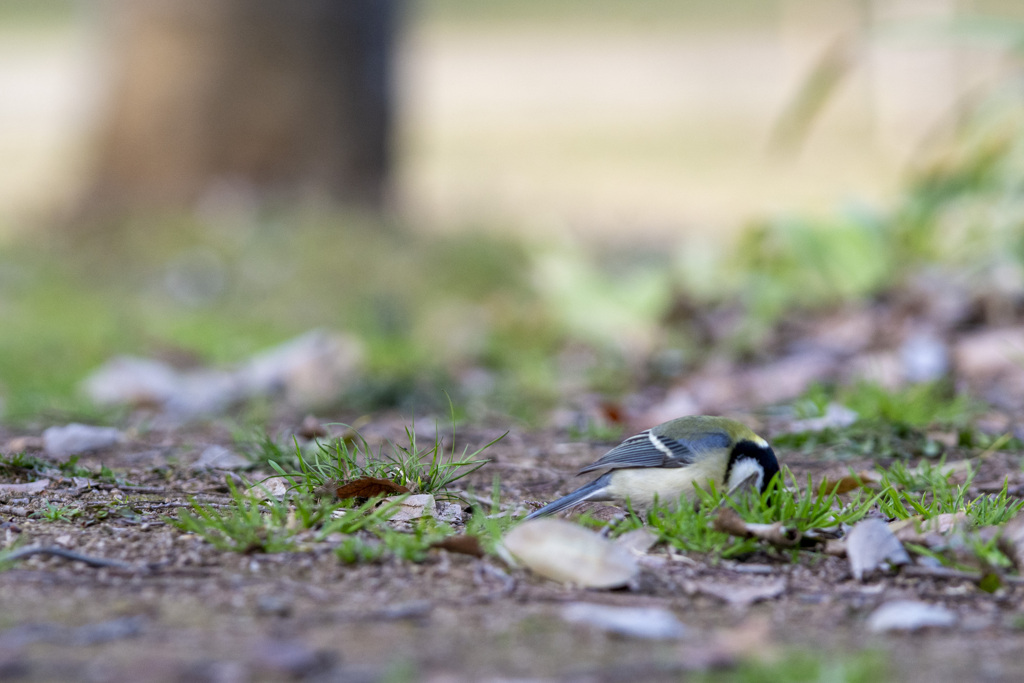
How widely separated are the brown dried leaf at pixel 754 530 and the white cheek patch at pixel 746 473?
19cm

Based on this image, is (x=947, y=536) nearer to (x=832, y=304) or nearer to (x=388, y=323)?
(x=832, y=304)

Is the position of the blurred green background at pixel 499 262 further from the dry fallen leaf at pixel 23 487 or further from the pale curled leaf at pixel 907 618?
the pale curled leaf at pixel 907 618

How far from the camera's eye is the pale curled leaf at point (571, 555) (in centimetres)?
211

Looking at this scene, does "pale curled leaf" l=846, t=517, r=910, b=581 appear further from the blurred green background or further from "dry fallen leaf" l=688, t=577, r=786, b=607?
the blurred green background

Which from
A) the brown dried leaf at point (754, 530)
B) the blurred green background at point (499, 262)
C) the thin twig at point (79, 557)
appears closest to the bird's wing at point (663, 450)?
the brown dried leaf at point (754, 530)

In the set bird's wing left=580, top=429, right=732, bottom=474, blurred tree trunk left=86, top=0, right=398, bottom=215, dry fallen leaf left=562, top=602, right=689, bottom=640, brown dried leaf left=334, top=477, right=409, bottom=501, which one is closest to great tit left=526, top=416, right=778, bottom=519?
bird's wing left=580, top=429, right=732, bottom=474

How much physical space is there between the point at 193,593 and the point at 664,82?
84.1 feet

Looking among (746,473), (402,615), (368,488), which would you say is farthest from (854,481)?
(402,615)

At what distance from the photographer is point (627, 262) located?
342 inches

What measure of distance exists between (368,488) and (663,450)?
0.62 meters

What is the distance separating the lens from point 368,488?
2.46m

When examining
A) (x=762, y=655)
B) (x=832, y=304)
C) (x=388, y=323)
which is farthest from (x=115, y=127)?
(x=762, y=655)

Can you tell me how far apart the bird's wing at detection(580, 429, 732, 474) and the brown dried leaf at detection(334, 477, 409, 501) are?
1.29 ft

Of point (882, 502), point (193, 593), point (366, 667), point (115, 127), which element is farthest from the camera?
point (115, 127)
